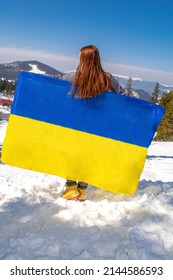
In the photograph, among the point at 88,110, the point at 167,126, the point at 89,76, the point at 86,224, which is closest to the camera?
the point at 86,224

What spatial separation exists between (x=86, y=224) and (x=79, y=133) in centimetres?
140

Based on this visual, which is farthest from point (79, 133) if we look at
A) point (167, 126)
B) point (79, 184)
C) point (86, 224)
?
point (167, 126)

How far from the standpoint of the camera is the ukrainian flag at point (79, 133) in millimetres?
5426

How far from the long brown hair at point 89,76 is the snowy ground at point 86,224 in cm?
Answer: 180

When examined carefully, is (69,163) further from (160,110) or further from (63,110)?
(160,110)

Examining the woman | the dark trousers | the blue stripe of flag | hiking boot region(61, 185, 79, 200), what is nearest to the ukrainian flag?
the blue stripe of flag

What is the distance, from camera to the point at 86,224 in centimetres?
497

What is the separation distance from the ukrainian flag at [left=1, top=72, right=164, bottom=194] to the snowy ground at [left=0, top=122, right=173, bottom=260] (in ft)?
1.50

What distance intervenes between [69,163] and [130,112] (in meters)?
1.24

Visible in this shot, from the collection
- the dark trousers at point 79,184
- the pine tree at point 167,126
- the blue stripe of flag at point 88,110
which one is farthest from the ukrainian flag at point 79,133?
the pine tree at point 167,126

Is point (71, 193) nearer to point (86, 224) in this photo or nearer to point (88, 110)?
point (86, 224)

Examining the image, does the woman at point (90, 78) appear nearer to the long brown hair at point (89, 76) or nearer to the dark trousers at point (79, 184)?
the long brown hair at point (89, 76)

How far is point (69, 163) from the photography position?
557 cm

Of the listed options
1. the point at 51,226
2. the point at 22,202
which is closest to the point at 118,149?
the point at 51,226
